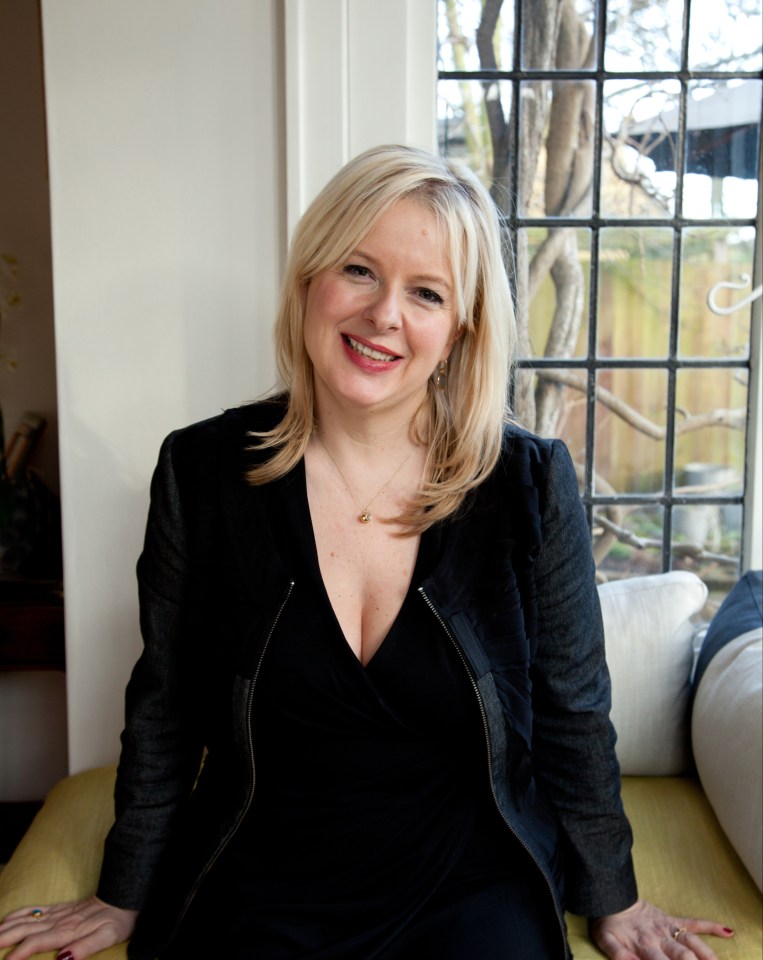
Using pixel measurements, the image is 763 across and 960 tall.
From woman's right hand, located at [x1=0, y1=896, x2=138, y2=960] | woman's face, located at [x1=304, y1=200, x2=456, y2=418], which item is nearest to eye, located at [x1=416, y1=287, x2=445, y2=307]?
woman's face, located at [x1=304, y1=200, x2=456, y2=418]

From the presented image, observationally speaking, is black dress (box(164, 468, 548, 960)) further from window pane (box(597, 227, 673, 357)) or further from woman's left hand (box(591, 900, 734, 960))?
window pane (box(597, 227, 673, 357))

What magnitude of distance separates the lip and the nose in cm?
Answer: 3

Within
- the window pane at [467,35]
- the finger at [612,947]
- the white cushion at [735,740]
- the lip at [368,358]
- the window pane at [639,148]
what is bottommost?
the finger at [612,947]

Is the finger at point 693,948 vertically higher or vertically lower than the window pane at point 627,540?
lower

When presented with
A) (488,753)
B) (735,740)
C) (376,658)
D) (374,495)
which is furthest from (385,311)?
(735,740)

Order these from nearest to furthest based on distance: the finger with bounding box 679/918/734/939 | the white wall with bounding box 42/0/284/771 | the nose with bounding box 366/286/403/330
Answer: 1. the nose with bounding box 366/286/403/330
2. the finger with bounding box 679/918/734/939
3. the white wall with bounding box 42/0/284/771

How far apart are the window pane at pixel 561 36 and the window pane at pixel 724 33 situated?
0.21 metres

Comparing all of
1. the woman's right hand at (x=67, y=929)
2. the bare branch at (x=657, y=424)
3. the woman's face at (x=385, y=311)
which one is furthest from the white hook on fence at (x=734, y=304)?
the woman's right hand at (x=67, y=929)

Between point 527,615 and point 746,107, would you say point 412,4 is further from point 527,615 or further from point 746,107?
point 527,615

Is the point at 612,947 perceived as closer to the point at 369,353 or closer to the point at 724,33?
the point at 369,353

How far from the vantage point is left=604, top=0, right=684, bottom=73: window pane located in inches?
81.4

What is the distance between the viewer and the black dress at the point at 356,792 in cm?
135

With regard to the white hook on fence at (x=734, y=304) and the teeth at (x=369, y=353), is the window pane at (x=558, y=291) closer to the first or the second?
the white hook on fence at (x=734, y=304)

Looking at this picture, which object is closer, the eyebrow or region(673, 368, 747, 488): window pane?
the eyebrow
